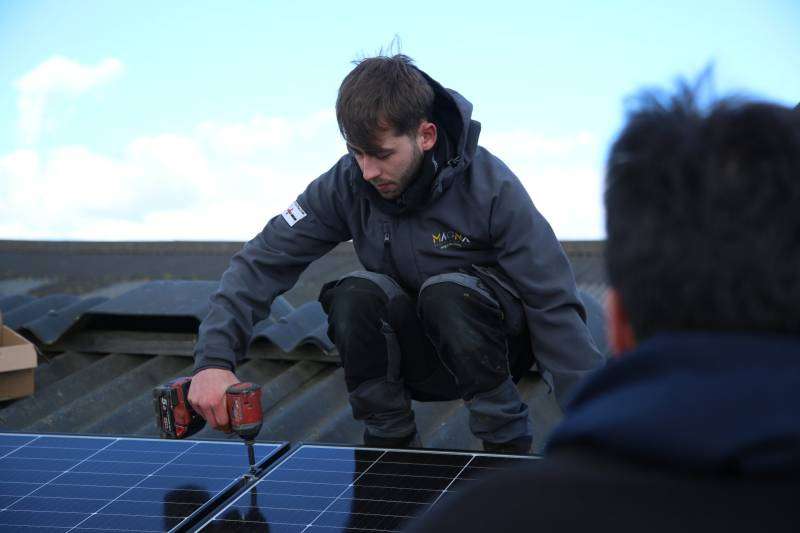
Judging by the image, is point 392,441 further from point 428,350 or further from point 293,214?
point 293,214

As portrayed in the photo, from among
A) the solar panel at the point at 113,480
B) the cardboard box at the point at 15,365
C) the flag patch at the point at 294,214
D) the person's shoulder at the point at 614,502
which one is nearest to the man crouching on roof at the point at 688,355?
the person's shoulder at the point at 614,502

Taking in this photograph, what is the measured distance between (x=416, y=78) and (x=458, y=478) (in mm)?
1396

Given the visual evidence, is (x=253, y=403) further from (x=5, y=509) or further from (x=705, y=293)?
(x=705, y=293)

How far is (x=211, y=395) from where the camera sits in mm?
3045

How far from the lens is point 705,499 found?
91 cm

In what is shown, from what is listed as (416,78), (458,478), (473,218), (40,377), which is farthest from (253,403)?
A: (40,377)

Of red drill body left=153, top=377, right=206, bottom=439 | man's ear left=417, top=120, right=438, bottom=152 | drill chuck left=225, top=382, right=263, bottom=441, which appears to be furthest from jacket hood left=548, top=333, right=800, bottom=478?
man's ear left=417, top=120, right=438, bottom=152

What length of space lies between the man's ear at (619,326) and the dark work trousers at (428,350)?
1900mm

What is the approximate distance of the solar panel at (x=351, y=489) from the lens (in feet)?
8.16

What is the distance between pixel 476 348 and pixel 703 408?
2.19m

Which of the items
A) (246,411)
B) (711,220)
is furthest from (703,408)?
(246,411)

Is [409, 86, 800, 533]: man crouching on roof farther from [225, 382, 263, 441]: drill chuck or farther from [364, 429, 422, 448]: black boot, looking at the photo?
[364, 429, 422, 448]: black boot

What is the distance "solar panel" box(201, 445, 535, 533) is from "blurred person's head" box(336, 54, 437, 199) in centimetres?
91

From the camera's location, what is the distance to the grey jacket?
3195 mm
